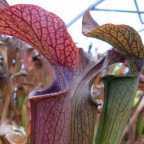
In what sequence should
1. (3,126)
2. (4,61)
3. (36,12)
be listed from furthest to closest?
(4,61) < (3,126) < (36,12)

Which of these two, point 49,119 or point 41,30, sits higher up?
point 41,30

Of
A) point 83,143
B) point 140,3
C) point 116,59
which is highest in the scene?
point 116,59

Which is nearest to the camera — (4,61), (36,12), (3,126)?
(36,12)

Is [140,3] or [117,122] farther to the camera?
[140,3]

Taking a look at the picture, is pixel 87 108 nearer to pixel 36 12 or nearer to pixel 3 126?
pixel 36 12

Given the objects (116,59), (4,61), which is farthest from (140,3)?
(116,59)

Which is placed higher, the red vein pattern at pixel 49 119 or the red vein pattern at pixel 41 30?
the red vein pattern at pixel 41 30

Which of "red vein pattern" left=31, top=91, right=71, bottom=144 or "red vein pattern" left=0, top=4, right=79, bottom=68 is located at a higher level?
"red vein pattern" left=0, top=4, right=79, bottom=68

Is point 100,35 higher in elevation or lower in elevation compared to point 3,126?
higher
